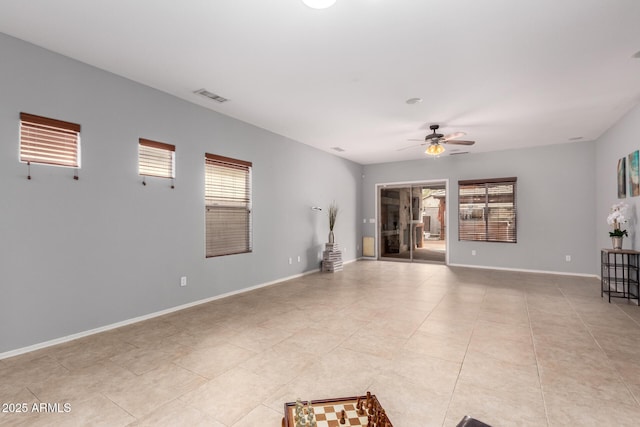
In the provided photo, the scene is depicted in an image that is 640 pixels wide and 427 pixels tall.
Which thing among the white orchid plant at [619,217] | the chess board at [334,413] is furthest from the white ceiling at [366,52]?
the chess board at [334,413]

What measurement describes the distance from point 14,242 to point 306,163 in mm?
4913

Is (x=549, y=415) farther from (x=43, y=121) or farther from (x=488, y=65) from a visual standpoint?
(x=43, y=121)

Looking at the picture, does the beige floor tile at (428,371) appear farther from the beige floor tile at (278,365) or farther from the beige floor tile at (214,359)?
the beige floor tile at (214,359)

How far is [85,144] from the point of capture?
3.30 meters

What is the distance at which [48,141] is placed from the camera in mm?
3074

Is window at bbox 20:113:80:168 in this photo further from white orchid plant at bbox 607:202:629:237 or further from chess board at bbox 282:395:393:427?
white orchid plant at bbox 607:202:629:237

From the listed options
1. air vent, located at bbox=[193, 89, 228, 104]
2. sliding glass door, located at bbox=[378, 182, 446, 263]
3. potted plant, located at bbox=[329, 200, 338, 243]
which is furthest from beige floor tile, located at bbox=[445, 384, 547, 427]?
sliding glass door, located at bbox=[378, 182, 446, 263]

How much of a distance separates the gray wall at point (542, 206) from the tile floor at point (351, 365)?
262cm

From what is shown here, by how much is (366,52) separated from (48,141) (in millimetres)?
3328

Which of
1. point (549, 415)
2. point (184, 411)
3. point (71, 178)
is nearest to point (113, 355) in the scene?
point (184, 411)

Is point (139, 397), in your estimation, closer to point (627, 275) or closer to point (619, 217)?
point (619, 217)

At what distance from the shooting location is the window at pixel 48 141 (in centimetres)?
293

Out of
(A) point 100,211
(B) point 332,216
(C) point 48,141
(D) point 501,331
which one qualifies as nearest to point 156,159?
(A) point 100,211

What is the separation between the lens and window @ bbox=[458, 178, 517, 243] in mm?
7145
